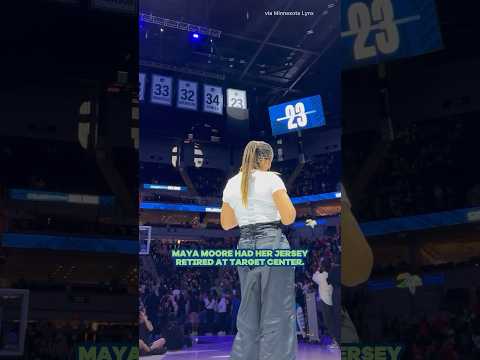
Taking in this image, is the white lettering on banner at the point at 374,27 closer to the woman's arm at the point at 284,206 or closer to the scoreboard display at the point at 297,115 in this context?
the scoreboard display at the point at 297,115

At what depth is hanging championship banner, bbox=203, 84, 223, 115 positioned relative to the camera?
398 centimetres

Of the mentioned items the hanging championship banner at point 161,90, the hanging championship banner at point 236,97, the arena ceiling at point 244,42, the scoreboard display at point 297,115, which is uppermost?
the arena ceiling at point 244,42

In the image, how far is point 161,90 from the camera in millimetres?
3998

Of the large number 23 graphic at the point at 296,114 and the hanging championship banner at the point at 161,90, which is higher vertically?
the hanging championship banner at the point at 161,90

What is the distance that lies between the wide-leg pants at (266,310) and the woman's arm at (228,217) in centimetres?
16

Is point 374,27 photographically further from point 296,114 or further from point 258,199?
point 258,199

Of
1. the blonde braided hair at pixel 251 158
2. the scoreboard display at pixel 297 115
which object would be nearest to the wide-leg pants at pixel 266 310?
the blonde braided hair at pixel 251 158

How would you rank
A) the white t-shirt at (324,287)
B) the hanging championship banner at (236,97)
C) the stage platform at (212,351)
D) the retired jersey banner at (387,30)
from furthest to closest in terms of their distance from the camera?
the retired jersey banner at (387,30), the hanging championship banner at (236,97), the white t-shirt at (324,287), the stage platform at (212,351)

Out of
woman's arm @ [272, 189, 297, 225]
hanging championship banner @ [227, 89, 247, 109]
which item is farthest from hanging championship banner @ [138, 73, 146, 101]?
woman's arm @ [272, 189, 297, 225]

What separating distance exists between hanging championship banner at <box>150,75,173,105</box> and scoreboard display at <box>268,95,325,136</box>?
86 centimetres

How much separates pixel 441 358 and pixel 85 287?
9.78 ft

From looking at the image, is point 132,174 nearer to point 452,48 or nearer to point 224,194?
point 224,194

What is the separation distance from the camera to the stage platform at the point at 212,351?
11.5 ft

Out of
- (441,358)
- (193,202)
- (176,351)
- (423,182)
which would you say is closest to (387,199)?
(423,182)
